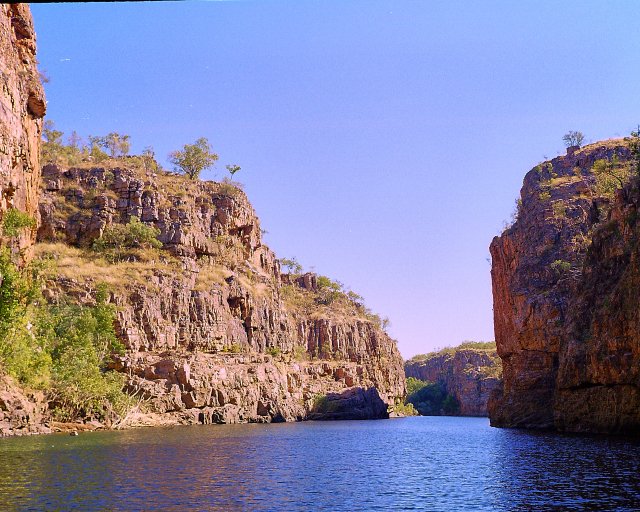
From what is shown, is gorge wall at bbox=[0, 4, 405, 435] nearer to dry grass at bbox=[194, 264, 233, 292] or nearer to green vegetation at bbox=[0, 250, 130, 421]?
dry grass at bbox=[194, 264, 233, 292]

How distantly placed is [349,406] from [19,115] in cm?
9190

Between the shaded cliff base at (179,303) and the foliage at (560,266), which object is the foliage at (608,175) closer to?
the foliage at (560,266)

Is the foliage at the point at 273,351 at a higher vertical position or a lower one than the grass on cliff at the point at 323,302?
lower

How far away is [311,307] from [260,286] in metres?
45.5

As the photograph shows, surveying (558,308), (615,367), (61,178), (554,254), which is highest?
(61,178)

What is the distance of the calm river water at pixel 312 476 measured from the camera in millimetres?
26016

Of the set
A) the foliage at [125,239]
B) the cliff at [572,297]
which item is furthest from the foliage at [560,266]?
the foliage at [125,239]

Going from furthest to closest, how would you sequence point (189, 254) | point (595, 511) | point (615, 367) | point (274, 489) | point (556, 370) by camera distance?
point (189, 254) < point (556, 370) < point (615, 367) < point (274, 489) < point (595, 511)

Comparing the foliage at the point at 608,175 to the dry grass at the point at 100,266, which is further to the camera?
the dry grass at the point at 100,266

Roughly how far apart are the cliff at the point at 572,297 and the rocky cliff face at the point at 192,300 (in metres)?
40.5

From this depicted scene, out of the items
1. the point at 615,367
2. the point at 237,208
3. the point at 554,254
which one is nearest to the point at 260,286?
the point at 237,208

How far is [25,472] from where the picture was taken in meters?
32.1

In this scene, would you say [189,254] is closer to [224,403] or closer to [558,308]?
[224,403]

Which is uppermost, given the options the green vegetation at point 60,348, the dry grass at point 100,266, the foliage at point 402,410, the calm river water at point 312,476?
the dry grass at point 100,266
